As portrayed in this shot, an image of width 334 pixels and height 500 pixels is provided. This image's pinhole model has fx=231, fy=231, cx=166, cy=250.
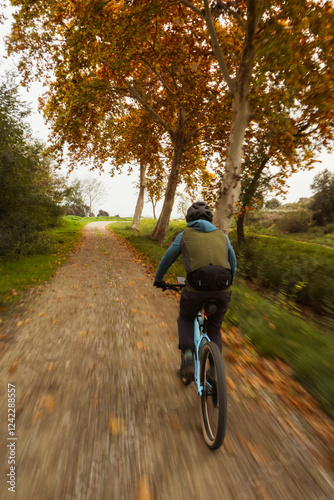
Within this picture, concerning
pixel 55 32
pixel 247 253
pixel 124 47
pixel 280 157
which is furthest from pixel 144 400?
pixel 55 32

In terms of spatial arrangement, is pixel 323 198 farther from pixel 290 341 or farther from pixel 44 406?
pixel 44 406

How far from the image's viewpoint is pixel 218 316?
8.50 feet

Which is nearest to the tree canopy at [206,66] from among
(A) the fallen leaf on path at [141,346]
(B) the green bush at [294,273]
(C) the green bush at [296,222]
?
(B) the green bush at [294,273]

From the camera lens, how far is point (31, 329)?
4316 millimetres

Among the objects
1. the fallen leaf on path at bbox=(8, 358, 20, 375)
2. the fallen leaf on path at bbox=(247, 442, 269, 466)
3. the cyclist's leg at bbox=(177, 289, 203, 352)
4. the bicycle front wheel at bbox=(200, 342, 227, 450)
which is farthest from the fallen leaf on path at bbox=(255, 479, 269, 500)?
the fallen leaf on path at bbox=(8, 358, 20, 375)

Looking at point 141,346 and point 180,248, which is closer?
point 180,248

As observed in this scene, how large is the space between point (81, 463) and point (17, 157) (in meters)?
9.41

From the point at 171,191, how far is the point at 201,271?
43.2ft

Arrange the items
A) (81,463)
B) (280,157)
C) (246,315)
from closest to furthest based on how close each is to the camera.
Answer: (81,463), (246,315), (280,157)

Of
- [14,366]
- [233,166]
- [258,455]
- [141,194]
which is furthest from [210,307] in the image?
[141,194]

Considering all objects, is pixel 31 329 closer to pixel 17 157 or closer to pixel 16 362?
pixel 16 362

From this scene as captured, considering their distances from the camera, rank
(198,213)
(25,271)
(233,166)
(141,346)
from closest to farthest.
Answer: (198,213) → (141,346) → (25,271) → (233,166)

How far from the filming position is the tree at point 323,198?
67.3 feet

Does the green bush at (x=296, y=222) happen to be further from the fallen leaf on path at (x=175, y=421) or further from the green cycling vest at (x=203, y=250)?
the fallen leaf on path at (x=175, y=421)
